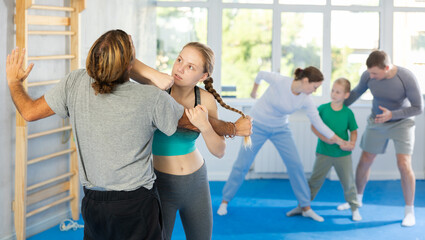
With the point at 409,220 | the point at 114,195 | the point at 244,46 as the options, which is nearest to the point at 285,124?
the point at 409,220

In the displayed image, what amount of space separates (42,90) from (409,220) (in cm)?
310

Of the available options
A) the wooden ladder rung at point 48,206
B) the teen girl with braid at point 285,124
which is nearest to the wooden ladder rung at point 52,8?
the wooden ladder rung at point 48,206

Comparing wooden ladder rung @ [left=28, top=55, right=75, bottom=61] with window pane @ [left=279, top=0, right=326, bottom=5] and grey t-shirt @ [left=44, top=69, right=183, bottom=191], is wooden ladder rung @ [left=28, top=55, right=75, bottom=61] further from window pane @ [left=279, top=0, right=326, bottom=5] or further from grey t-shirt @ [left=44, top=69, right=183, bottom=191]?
window pane @ [left=279, top=0, right=326, bottom=5]

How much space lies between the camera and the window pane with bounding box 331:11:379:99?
20.4 ft

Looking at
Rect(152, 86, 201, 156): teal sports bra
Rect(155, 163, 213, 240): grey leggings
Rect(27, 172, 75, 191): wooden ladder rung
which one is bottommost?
Rect(27, 172, 75, 191): wooden ladder rung

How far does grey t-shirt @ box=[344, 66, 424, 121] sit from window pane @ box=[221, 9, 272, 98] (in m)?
1.67

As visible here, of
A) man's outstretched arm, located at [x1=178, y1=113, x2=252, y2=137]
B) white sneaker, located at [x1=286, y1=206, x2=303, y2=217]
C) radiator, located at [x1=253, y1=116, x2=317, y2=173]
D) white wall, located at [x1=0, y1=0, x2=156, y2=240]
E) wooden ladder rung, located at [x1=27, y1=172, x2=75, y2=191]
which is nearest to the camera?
A: man's outstretched arm, located at [x1=178, y1=113, x2=252, y2=137]

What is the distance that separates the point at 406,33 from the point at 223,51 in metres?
2.08

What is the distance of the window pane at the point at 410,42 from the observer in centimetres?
618

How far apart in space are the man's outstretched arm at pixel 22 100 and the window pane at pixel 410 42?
16.3 ft

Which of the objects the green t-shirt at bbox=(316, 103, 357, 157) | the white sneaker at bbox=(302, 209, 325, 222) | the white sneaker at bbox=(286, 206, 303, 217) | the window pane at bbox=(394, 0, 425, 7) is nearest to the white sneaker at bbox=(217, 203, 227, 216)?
the white sneaker at bbox=(286, 206, 303, 217)

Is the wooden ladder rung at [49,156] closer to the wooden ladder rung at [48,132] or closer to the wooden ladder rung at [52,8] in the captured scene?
the wooden ladder rung at [48,132]

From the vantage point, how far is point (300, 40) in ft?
20.2

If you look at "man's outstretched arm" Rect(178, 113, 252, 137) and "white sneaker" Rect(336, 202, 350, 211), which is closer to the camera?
"man's outstretched arm" Rect(178, 113, 252, 137)
